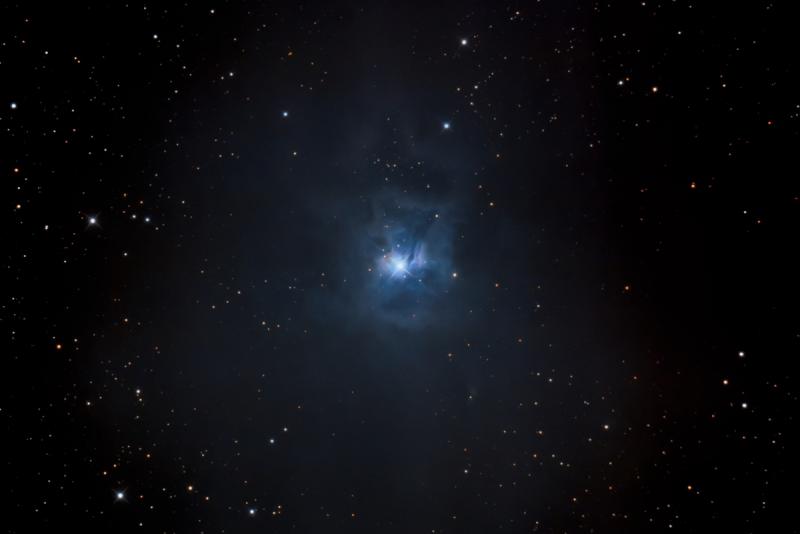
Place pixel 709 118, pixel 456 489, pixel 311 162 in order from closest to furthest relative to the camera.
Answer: pixel 709 118, pixel 311 162, pixel 456 489

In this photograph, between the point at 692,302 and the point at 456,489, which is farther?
the point at 456,489

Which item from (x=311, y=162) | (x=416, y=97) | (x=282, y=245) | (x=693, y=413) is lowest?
(x=693, y=413)

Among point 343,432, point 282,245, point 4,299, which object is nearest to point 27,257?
point 4,299

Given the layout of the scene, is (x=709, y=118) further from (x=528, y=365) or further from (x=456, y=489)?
(x=456, y=489)

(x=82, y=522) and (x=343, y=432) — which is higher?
(x=343, y=432)

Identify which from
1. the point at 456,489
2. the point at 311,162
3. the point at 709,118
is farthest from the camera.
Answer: the point at 456,489

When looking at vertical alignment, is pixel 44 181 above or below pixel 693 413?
above

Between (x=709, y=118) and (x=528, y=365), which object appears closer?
(x=709, y=118)

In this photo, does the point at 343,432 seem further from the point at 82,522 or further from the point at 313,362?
the point at 82,522

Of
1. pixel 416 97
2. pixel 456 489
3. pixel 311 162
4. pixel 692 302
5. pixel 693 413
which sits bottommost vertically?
pixel 456 489

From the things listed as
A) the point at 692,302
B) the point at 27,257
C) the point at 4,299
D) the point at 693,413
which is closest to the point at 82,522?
the point at 4,299
